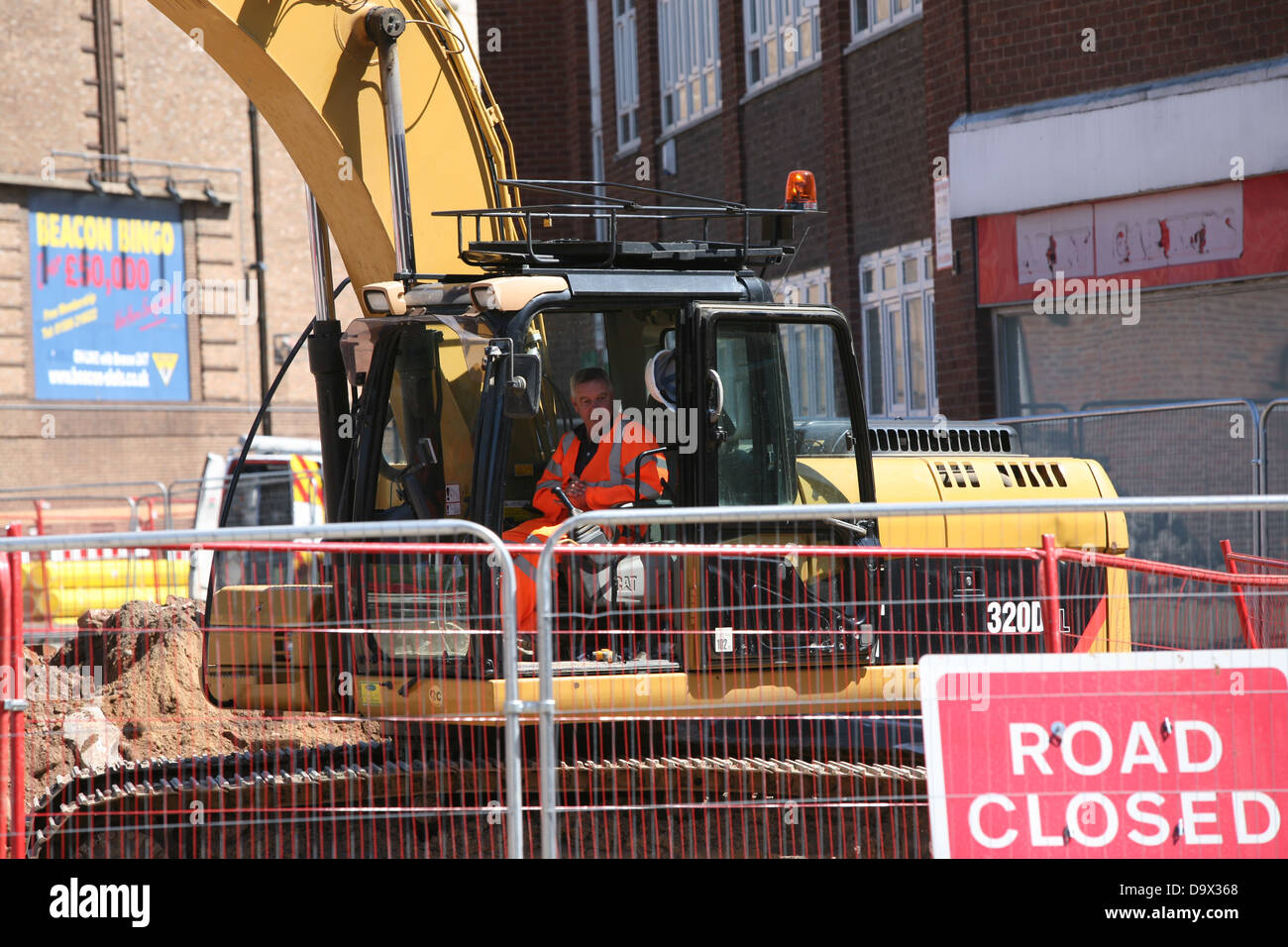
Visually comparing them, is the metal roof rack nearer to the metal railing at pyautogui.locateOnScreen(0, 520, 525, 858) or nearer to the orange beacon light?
the orange beacon light

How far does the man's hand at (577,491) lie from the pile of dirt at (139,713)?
4.42 feet

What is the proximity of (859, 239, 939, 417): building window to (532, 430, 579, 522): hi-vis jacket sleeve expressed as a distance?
984cm

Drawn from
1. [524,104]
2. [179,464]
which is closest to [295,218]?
[179,464]

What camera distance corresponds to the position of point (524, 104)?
23.6 meters

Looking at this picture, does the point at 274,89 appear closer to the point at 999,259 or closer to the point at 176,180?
the point at 999,259

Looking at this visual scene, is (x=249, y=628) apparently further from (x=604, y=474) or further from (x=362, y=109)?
(x=362, y=109)

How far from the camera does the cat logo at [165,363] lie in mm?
30922

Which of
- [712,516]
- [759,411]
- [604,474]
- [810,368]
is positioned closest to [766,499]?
[759,411]

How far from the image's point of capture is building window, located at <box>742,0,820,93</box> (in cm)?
1788

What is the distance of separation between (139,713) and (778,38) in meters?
13.2

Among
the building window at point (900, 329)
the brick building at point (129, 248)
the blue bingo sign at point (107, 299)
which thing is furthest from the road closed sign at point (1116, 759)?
the blue bingo sign at point (107, 299)

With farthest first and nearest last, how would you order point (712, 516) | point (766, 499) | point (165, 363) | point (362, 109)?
1. point (165, 363)
2. point (362, 109)
3. point (766, 499)
4. point (712, 516)

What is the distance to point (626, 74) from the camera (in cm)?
2259
